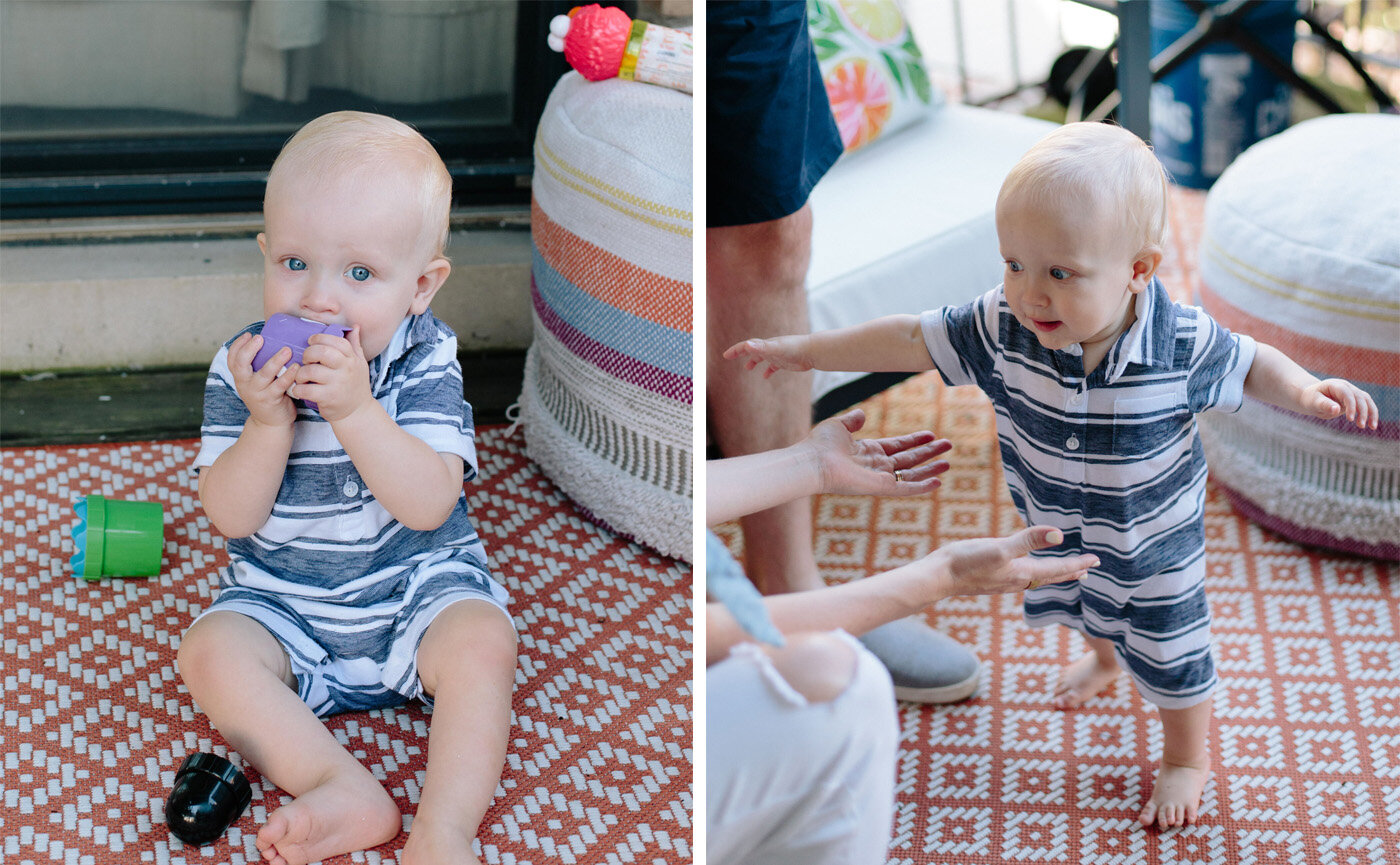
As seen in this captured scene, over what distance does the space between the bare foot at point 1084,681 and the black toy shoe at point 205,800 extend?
24.7 inches

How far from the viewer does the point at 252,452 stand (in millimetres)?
979

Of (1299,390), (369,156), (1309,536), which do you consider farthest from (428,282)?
(1309,536)

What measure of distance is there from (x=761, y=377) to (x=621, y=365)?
1.61ft

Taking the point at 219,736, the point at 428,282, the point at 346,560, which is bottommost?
the point at 219,736

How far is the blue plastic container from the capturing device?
2.02 metres

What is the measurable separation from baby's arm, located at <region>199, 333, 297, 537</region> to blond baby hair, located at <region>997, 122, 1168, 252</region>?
536mm

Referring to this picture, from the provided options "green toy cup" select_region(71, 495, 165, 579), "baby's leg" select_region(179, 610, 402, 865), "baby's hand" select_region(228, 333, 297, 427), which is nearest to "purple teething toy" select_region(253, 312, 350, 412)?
"baby's hand" select_region(228, 333, 297, 427)

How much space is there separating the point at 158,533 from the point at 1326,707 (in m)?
0.98

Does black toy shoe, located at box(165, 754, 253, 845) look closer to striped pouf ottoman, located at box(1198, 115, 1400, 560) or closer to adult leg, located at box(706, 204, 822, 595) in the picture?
adult leg, located at box(706, 204, 822, 595)

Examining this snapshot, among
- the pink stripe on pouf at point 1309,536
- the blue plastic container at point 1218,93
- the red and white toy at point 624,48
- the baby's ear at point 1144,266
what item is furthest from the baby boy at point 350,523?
the blue plastic container at point 1218,93

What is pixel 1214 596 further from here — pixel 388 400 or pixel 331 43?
pixel 331 43

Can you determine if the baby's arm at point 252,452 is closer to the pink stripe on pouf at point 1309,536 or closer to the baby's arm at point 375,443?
the baby's arm at point 375,443

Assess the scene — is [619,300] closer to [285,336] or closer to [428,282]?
[428,282]

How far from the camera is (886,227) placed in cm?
114
